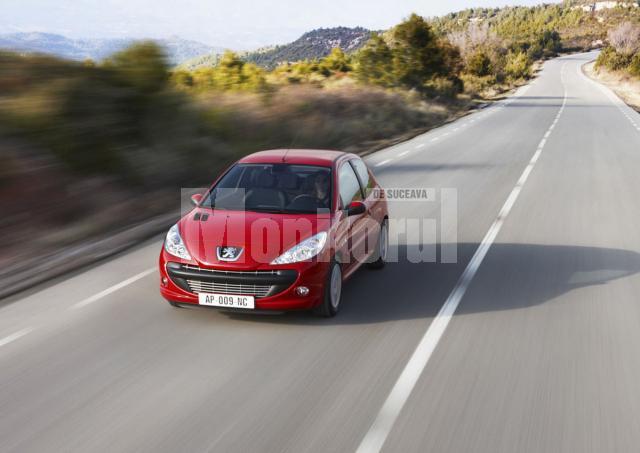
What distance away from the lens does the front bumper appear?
263 inches

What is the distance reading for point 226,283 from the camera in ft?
22.0

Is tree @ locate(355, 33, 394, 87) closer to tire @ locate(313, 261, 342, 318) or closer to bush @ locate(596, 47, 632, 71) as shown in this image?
tire @ locate(313, 261, 342, 318)

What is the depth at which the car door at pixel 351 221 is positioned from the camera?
7789mm

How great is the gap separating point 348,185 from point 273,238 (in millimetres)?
1670

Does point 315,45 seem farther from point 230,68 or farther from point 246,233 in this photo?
point 246,233

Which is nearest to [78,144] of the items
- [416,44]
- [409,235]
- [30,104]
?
[30,104]

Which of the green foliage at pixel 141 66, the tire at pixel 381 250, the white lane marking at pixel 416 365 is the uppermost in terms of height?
the green foliage at pixel 141 66

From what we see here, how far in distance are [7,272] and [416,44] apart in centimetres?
3792

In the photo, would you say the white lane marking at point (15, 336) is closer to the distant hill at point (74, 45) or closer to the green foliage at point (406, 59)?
the distant hill at point (74, 45)

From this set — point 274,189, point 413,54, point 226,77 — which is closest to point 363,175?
point 274,189

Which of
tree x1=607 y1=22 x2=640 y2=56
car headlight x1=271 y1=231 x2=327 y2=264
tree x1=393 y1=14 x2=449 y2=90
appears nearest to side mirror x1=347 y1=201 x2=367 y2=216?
car headlight x1=271 y1=231 x2=327 y2=264

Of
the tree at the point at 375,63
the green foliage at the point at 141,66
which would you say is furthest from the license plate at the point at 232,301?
the tree at the point at 375,63

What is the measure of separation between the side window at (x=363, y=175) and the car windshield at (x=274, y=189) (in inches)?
37.3

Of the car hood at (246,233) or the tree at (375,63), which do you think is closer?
the car hood at (246,233)
